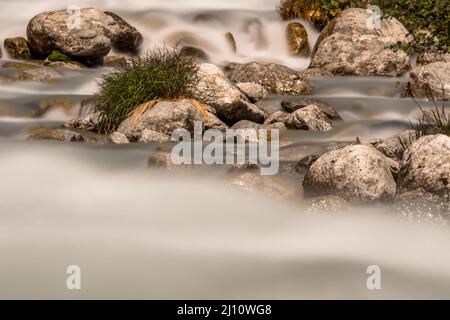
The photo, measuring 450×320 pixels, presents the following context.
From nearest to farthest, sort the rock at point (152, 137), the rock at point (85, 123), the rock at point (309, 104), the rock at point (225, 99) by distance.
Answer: the rock at point (152, 137)
the rock at point (85, 123)
the rock at point (225, 99)
the rock at point (309, 104)

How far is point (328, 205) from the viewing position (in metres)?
6.89

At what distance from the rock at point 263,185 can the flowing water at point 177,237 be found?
0.31ft

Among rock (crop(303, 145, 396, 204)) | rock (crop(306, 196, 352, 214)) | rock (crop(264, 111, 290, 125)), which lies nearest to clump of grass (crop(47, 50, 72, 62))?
rock (crop(264, 111, 290, 125))

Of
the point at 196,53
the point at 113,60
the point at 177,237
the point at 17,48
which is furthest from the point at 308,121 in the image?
the point at 17,48

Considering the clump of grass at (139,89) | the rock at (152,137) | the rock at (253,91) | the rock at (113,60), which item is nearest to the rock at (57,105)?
the clump of grass at (139,89)

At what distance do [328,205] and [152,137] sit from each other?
12.3 ft

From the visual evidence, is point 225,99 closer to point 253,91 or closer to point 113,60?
point 253,91

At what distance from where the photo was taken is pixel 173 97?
36.3ft

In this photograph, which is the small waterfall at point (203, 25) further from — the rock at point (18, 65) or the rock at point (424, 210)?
the rock at point (424, 210)

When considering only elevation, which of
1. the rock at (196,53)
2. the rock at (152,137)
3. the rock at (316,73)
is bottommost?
the rock at (152,137)

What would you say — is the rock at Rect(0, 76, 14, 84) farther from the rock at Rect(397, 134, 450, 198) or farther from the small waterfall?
the rock at Rect(397, 134, 450, 198)

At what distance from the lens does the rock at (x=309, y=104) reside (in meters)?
12.4

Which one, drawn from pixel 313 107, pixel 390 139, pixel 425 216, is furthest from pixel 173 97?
pixel 425 216
